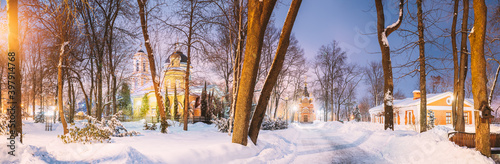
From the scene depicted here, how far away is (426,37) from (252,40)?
30.8 ft

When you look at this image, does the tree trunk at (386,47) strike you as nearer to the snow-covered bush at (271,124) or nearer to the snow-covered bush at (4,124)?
the snow-covered bush at (271,124)

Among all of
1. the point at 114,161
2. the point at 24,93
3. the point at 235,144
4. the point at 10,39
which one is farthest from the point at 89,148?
the point at 24,93

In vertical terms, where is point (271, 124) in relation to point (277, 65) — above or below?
below

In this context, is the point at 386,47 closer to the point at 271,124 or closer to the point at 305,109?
the point at 271,124

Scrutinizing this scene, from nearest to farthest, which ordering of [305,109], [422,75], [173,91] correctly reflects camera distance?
[422,75] → [173,91] → [305,109]

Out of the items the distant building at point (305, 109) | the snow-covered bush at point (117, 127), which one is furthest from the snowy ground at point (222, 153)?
the distant building at point (305, 109)

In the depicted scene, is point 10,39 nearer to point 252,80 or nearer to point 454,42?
point 252,80

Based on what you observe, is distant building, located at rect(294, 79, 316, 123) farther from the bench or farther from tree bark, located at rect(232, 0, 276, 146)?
tree bark, located at rect(232, 0, 276, 146)

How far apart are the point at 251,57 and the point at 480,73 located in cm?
595

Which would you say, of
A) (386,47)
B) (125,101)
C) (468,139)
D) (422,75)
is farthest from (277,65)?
(125,101)

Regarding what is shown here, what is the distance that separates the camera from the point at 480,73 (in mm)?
6711

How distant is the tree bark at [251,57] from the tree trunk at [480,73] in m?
5.32

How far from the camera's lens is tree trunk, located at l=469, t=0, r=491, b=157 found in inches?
263

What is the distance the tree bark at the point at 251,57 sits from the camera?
7.65 meters
